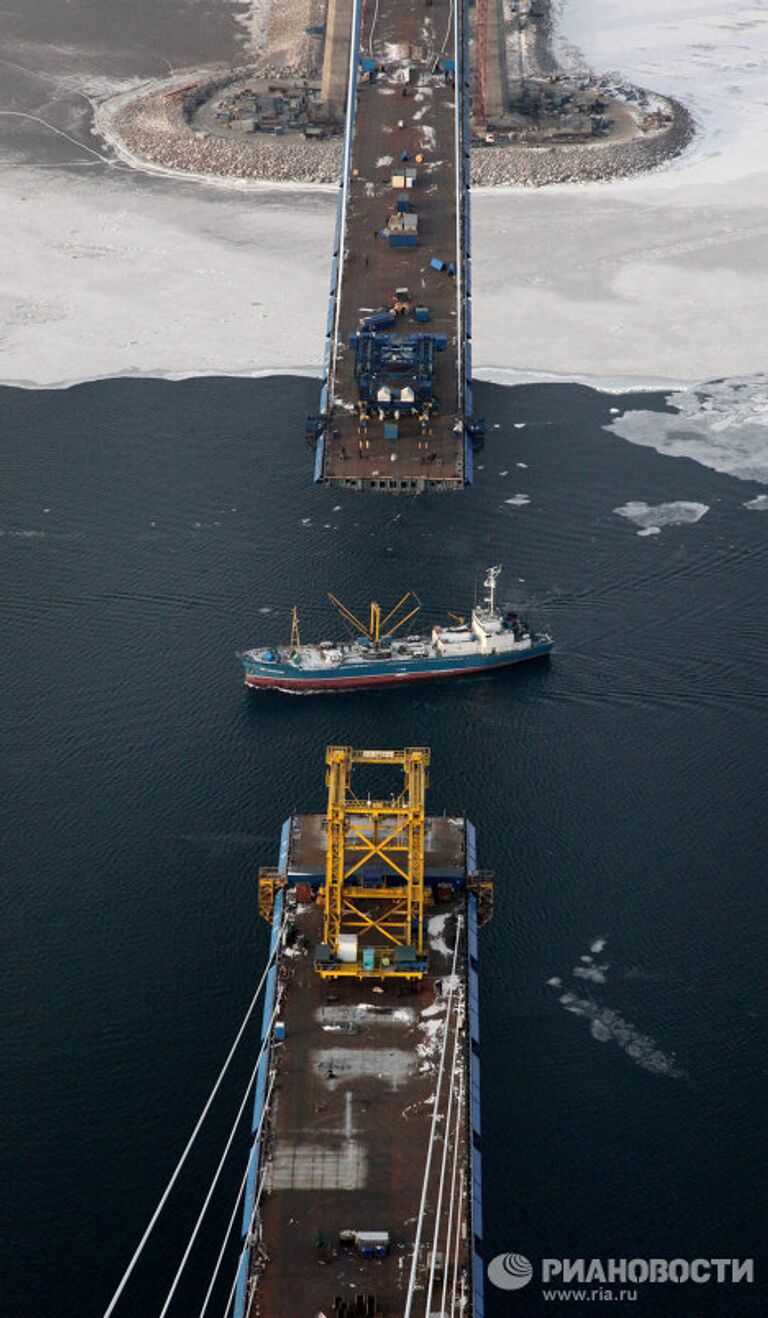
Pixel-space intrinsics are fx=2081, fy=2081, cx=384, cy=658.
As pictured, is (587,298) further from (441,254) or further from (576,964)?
(576,964)

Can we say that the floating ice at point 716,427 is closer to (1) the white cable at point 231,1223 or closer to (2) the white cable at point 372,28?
(2) the white cable at point 372,28

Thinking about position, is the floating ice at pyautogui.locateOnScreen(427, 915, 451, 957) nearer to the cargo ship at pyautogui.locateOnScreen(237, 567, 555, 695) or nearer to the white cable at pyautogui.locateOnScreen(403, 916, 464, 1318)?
the white cable at pyautogui.locateOnScreen(403, 916, 464, 1318)

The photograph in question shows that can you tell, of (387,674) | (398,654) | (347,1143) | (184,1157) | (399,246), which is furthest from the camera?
(399,246)

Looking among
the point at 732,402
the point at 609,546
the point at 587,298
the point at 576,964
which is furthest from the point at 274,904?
the point at 587,298

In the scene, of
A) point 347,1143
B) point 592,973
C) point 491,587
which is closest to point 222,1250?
point 347,1143

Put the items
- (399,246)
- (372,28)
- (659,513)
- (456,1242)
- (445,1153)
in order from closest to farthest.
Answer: (456,1242), (445,1153), (659,513), (399,246), (372,28)

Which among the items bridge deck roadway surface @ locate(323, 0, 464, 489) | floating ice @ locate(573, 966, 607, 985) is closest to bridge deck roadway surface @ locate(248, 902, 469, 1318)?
floating ice @ locate(573, 966, 607, 985)

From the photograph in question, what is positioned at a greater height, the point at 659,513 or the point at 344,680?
the point at 659,513

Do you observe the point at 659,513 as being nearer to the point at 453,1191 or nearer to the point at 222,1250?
the point at 453,1191
